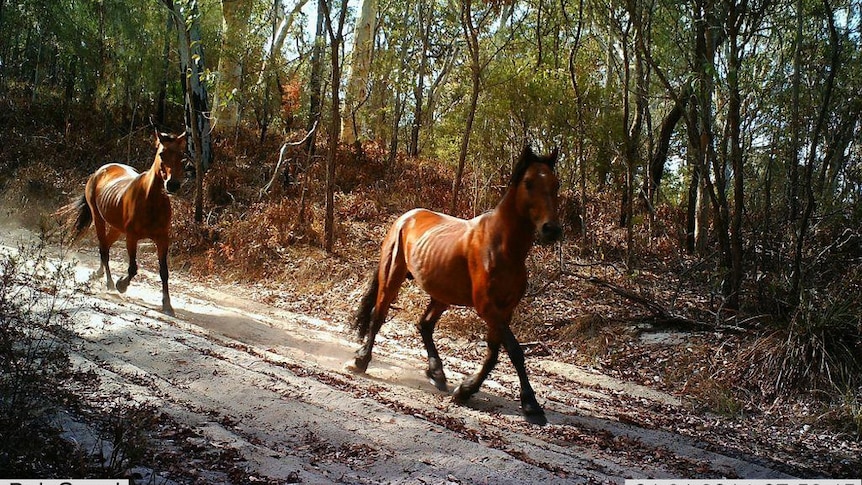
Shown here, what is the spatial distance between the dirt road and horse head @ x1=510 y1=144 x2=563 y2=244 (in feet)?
5.59

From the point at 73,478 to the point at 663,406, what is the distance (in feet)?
18.8

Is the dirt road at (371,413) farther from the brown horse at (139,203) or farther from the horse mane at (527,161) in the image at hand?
the horse mane at (527,161)

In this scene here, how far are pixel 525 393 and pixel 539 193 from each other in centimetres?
178

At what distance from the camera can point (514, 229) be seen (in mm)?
5816

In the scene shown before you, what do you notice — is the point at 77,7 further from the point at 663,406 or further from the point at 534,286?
the point at 663,406

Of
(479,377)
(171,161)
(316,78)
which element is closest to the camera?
(479,377)

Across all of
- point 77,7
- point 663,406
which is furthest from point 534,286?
point 77,7

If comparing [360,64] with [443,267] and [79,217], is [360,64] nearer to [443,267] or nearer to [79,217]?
[79,217]

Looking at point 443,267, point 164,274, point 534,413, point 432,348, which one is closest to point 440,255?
point 443,267

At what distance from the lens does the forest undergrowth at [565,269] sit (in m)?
7.16

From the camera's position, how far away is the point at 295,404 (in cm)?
528

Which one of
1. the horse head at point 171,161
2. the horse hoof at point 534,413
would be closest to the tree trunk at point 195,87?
the horse head at point 171,161

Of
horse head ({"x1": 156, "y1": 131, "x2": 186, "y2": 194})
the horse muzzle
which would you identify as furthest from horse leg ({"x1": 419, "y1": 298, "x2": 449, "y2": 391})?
horse head ({"x1": 156, "y1": 131, "x2": 186, "y2": 194})

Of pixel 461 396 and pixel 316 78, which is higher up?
pixel 316 78
